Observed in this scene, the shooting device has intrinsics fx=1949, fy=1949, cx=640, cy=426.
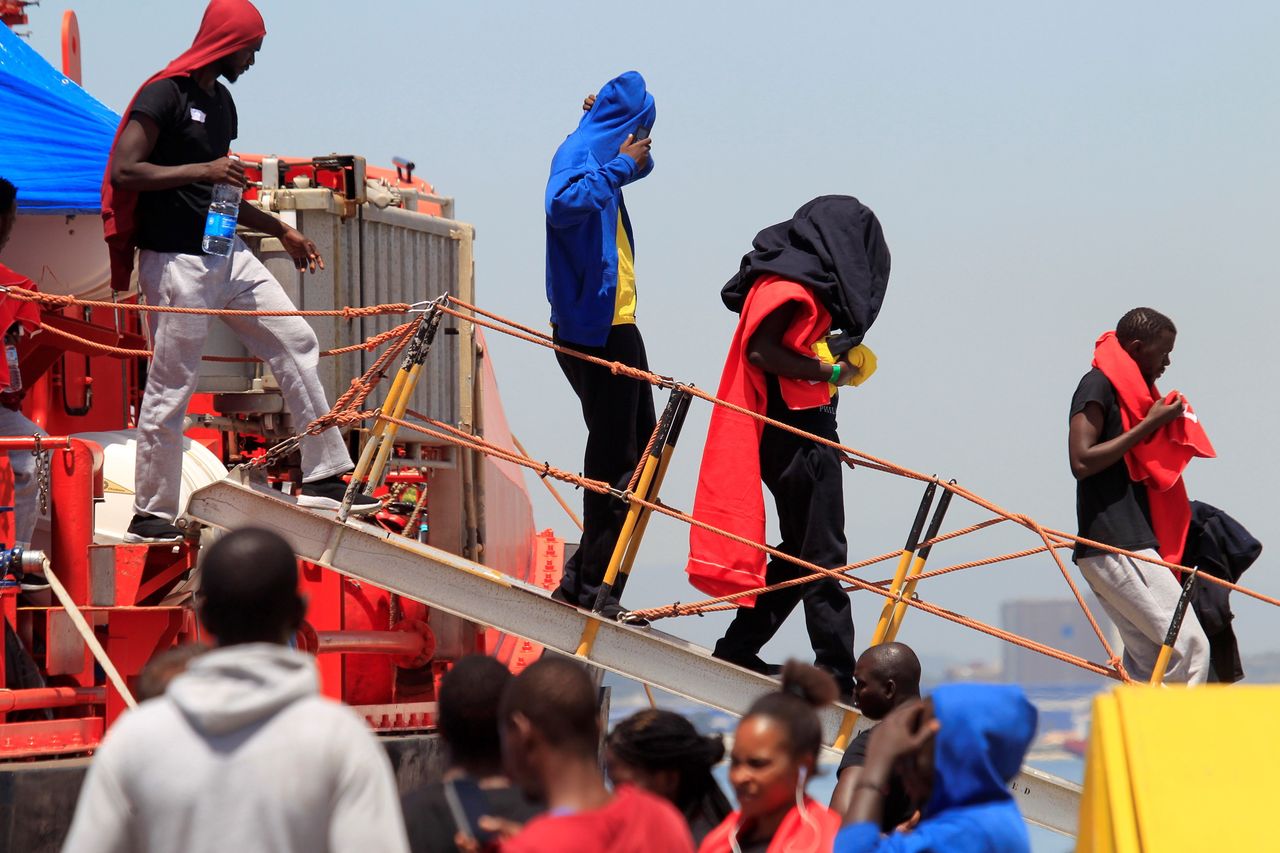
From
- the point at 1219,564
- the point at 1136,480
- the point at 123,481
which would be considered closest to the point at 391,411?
the point at 123,481

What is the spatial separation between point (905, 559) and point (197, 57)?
11.1ft

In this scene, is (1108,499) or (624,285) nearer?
(1108,499)

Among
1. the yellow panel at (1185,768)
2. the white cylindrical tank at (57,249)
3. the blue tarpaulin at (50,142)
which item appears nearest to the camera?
the yellow panel at (1185,768)

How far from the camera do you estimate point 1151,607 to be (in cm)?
747

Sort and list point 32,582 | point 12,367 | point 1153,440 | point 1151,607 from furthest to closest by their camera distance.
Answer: point 12,367
point 32,582
point 1153,440
point 1151,607

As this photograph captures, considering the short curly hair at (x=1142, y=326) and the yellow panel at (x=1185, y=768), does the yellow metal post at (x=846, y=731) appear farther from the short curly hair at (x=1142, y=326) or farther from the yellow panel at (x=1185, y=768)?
the yellow panel at (x=1185, y=768)

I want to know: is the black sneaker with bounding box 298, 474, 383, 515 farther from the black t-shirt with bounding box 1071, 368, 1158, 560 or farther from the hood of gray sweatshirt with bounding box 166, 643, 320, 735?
the hood of gray sweatshirt with bounding box 166, 643, 320, 735

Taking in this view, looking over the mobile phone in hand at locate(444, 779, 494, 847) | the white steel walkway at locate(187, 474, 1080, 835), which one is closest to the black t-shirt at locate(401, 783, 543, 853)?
the mobile phone in hand at locate(444, 779, 494, 847)

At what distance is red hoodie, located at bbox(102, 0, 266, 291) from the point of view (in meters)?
7.57

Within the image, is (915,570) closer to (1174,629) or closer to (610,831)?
(1174,629)

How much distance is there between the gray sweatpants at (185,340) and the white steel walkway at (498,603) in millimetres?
374

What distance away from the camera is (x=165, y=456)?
7711 mm

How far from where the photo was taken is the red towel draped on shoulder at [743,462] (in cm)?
747

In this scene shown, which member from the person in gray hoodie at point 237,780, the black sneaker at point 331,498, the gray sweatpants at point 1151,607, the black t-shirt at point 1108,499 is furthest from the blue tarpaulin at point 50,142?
the person in gray hoodie at point 237,780
